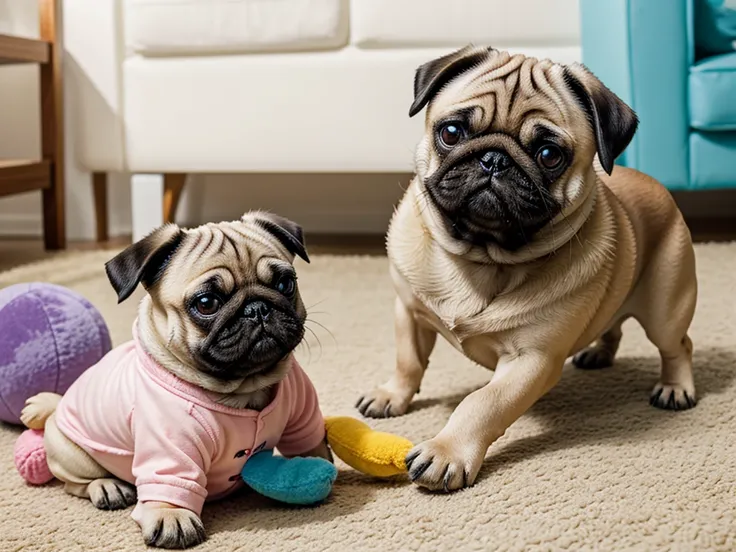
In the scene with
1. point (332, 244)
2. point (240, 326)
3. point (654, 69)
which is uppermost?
point (654, 69)

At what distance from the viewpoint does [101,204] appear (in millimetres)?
3049

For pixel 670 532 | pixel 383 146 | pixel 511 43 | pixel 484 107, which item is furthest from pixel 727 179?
pixel 670 532

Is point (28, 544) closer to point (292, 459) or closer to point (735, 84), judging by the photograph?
point (292, 459)

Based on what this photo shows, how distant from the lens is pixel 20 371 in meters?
1.24

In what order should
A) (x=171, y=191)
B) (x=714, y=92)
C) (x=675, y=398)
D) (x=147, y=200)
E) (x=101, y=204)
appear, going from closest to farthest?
(x=675, y=398) → (x=714, y=92) → (x=147, y=200) → (x=171, y=191) → (x=101, y=204)

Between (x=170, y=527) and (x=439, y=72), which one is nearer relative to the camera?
(x=170, y=527)

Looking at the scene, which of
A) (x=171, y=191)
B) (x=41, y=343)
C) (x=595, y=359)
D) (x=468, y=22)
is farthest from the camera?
(x=171, y=191)

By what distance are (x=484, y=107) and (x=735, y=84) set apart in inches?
51.0

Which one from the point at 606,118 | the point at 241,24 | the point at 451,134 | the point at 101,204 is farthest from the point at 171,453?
the point at 101,204

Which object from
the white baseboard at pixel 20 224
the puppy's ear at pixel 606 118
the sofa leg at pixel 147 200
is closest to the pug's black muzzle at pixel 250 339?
the puppy's ear at pixel 606 118

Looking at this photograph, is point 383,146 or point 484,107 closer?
point 484,107

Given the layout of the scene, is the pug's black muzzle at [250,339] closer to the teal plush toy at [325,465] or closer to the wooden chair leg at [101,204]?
the teal plush toy at [325,465]

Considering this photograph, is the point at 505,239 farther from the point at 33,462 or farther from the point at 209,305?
the point at 33,462

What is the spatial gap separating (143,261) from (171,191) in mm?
2014
